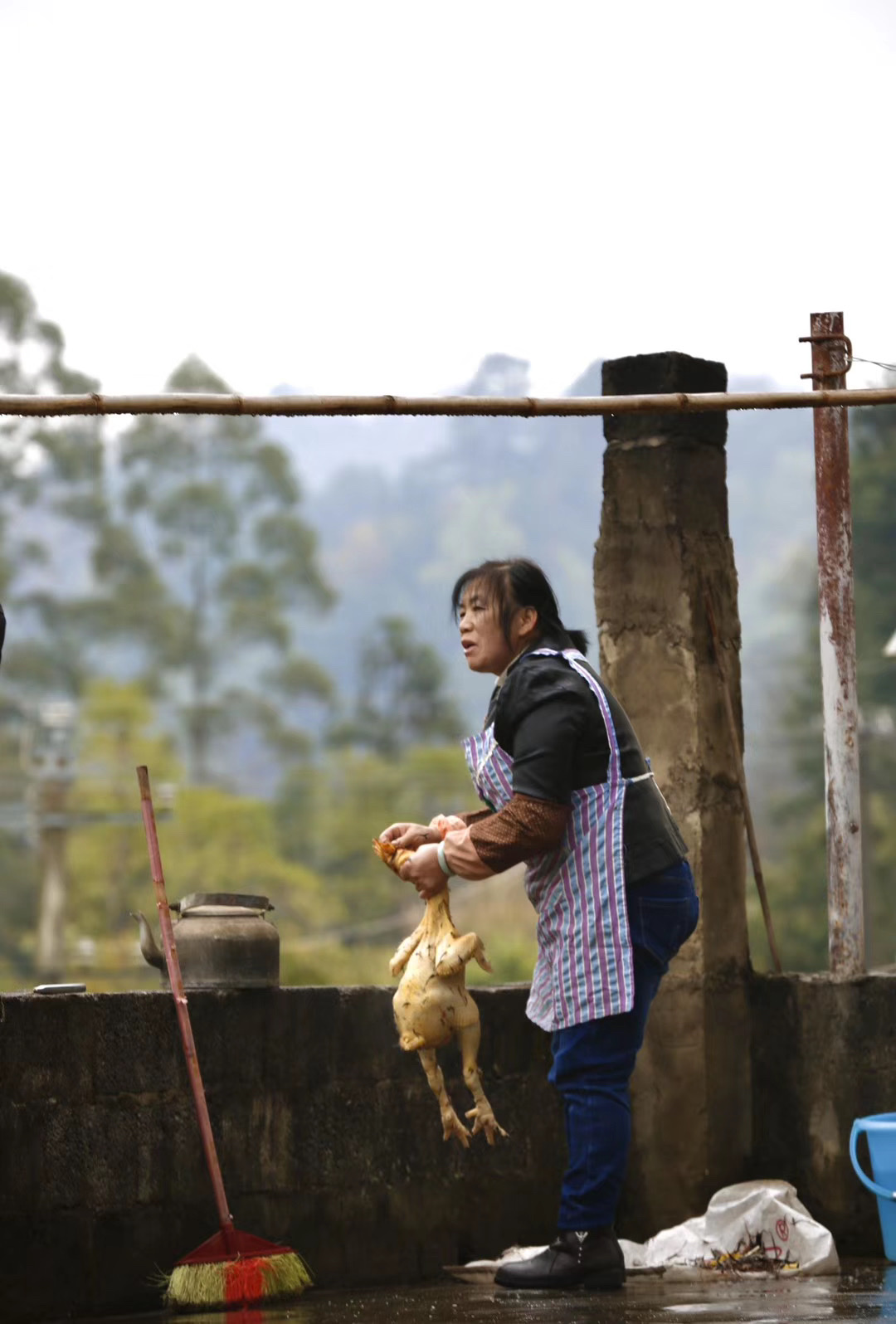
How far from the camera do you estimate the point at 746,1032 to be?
7.04 metres

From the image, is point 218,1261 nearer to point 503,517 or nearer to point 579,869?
point 579,869

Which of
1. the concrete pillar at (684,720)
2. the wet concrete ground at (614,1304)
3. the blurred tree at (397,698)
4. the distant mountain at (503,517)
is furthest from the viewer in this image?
the distant mountain at (503,517)

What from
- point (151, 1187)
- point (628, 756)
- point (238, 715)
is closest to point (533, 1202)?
point (151, 1187)

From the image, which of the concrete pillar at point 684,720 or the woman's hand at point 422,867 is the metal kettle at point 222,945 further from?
the concrete pillar at point 684,720

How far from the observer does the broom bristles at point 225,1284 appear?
5.64 m

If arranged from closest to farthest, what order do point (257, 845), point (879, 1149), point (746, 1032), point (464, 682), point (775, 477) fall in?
1. point (879, 1149)
2. point (746, 1032)
3. point (257, 845)
4. point (464, 682)
5. point (775, 477)

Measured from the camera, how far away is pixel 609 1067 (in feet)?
18.4

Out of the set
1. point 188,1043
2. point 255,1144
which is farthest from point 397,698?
point 188,1043

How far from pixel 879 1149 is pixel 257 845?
58692 mm

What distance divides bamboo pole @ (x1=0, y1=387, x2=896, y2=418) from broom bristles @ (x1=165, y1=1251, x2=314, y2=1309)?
2.23 meters

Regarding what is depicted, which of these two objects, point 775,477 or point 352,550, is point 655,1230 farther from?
point 775,477

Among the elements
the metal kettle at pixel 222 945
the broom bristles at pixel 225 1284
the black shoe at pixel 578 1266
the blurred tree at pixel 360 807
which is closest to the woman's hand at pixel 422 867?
the metal kettle at pixel 222 945

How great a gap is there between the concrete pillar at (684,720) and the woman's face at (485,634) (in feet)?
4.65

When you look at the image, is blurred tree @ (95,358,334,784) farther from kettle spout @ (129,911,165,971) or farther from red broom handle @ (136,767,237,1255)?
red broom handle @ (136,767,237,1255)
